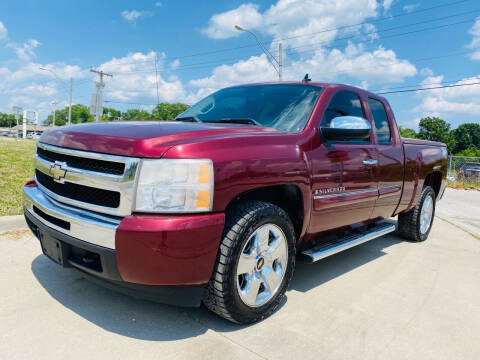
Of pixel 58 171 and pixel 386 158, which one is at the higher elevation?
pixel 386 158

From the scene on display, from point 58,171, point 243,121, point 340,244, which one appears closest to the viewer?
point 58,171

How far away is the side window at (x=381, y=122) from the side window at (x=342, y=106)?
289mm

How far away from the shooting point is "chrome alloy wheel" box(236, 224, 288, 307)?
2.47 meters

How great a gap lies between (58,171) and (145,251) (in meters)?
0.90

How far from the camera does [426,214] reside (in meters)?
5.33

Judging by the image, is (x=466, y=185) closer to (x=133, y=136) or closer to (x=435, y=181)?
(x=435, y=181)

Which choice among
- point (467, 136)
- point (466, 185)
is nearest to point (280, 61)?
point (466, 185)

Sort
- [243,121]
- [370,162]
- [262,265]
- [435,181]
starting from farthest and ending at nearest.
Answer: [435,181] < [370,162] < [243,121] < [262,265]

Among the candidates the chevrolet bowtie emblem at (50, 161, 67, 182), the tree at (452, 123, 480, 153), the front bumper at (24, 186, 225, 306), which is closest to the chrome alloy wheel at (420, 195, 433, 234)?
the front bumper at (24, 186, 225, 306)

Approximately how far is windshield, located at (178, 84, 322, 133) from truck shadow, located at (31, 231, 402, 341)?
1.43 meters

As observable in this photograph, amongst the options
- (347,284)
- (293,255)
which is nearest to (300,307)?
(293,255)

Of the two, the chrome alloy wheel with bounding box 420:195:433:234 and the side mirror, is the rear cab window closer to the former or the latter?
the side mirror

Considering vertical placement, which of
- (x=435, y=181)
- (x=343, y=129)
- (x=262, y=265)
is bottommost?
(x=262, y=265)

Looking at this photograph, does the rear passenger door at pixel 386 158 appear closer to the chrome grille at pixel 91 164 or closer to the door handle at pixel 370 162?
the door handle at pixel 370 162
